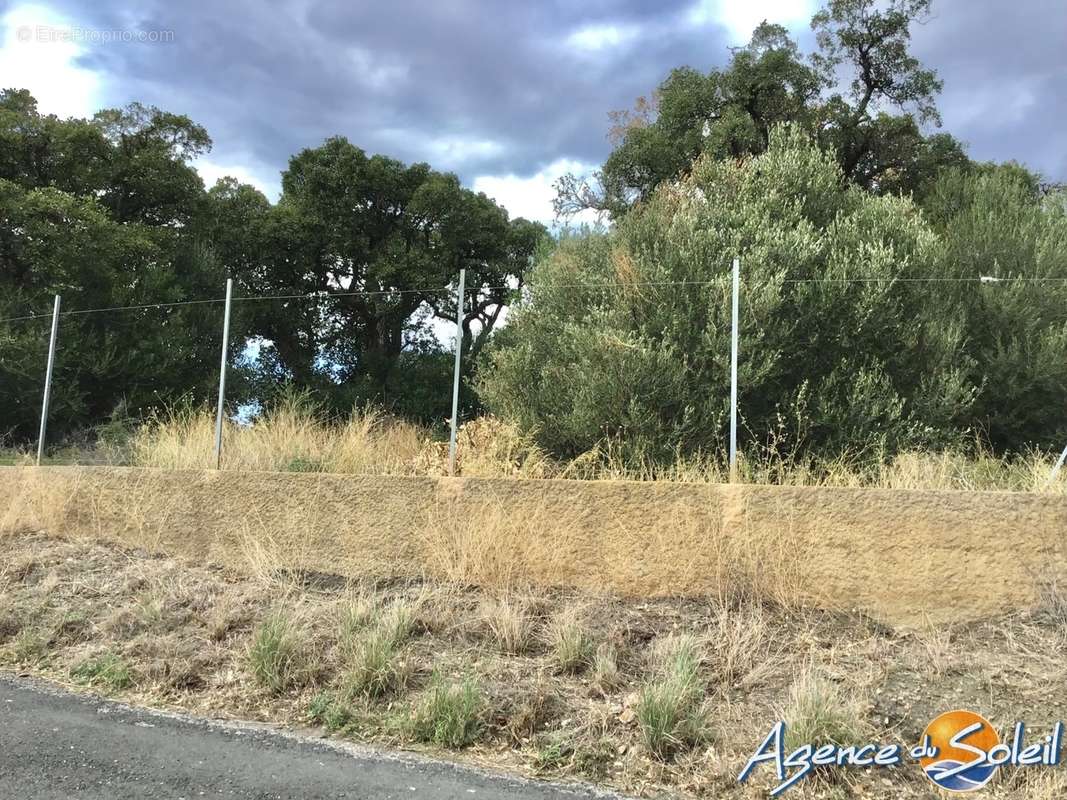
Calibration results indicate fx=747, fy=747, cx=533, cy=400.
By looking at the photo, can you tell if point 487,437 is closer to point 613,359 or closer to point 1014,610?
point 613,359

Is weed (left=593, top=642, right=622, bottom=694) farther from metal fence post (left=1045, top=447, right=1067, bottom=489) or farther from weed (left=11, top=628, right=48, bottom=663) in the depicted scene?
weed (left=11, top=628, right=48, bottom=663)

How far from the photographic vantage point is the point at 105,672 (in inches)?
188

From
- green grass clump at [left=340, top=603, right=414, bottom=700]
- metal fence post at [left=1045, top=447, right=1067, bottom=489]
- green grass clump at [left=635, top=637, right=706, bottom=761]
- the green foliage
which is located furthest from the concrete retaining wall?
the green foliage

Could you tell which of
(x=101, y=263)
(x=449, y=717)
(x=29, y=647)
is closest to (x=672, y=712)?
(x=449, y=717)

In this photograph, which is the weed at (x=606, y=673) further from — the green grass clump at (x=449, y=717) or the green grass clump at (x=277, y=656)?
the green grass clump at (x=277, y=656)

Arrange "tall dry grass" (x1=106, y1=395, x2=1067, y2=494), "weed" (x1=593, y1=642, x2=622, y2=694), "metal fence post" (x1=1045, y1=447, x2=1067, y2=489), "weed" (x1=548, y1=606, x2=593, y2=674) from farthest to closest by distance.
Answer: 1. "tall dry grass" (x1=106, y1=395, x2=1067, y2=494)
2. "metal fence post" (x1=1045, y1=447, x2=1067, y2=489)
3. "weed" (x1=548, y1=606, x2=593, y2=674)
4. "weed" (x1=593, y1=642, x2=622, y2=694)

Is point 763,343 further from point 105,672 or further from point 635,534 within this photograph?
point 105,672

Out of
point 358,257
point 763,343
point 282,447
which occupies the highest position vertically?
point 358,257

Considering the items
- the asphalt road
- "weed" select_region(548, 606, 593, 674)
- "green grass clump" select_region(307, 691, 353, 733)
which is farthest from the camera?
"weed" select_region(548, 606, 593, 674)

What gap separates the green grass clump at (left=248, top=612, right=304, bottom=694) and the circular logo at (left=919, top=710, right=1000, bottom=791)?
11.5 ft

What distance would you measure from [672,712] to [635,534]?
1.64m

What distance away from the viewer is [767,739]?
3.70 meters

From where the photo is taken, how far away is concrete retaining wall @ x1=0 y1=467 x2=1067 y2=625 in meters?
4.77

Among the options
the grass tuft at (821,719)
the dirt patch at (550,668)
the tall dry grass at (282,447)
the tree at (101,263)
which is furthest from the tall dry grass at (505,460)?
the tree at (101,263)
